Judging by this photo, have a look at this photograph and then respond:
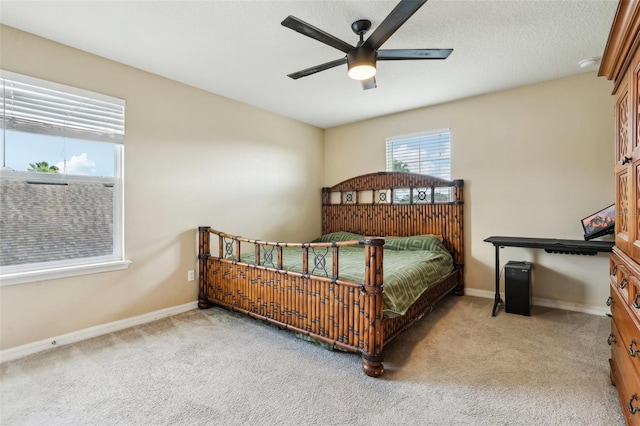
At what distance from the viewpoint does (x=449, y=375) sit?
204cm

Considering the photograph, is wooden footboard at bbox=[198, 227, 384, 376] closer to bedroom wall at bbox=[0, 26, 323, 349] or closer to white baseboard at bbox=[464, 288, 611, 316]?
bedroom wall at bbox=[0, 26, 323, 349]

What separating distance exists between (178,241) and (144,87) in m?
1.60

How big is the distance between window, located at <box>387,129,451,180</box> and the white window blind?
11.1ft

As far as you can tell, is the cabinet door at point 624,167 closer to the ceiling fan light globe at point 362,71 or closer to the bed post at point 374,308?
the bed post at point 374,308

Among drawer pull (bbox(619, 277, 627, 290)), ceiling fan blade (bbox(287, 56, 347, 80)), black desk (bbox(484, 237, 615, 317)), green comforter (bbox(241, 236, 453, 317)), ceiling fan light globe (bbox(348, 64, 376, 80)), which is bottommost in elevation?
green comforter (bbox(241, 236, 453, 317))

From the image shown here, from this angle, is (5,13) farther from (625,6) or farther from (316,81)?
(625,6)

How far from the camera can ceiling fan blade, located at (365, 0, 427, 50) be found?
62.0 inches

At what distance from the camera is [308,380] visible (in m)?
2.00

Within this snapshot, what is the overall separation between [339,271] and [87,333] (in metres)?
2.27

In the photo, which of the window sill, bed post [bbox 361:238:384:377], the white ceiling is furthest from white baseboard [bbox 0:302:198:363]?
the white ceiling

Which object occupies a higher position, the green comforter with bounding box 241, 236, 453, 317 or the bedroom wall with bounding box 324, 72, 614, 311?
the bedroom wall with bounding box 324, 72, 614, 311

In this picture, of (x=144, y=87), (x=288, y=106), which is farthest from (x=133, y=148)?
(x=288, y=106)

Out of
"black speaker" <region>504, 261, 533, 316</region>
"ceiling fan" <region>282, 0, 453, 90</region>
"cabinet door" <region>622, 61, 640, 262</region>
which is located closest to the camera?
"cabinet door" <region>622, 61, 640, 262</region>

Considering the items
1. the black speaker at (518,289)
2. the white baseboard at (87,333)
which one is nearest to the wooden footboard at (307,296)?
the white baseboard at (87,333)
